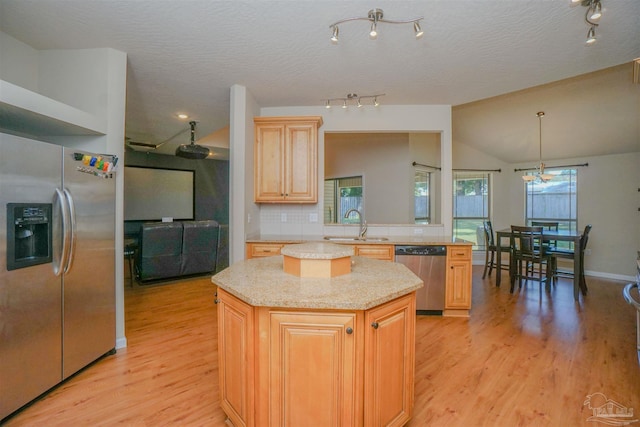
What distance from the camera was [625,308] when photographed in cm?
354

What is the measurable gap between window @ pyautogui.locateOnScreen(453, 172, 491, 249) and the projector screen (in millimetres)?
6572

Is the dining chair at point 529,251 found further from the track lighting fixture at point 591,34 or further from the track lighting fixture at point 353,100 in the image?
the track lighting fixture at point 353,100

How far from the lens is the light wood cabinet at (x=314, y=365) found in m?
1.25

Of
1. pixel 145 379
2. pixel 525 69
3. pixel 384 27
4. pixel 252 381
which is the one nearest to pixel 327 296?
pixel 252 381

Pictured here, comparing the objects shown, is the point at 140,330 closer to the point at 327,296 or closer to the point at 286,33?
the point at 327,296

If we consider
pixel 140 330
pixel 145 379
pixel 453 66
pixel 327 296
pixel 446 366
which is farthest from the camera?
pixel 140 330

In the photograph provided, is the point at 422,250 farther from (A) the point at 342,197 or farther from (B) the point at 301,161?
(A) the point at 342,197

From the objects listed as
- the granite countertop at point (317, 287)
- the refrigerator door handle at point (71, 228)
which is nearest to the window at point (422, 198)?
the granite countertop at point (317, 287)

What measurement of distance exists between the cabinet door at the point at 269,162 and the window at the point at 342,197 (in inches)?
106

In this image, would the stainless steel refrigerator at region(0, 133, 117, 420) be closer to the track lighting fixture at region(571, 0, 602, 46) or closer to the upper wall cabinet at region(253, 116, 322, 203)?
the upper wall cabinet at region(253, 116, 322, 203)

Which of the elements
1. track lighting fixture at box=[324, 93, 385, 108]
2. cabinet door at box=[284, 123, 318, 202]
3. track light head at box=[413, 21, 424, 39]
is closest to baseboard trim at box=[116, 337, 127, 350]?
cabinet door at box=[284, 123, 318, 202]

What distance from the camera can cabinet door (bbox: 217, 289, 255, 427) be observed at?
4.31 feet

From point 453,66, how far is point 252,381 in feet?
9.88

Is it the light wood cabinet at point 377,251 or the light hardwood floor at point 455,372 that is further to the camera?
the light wood cabinet at point 377,251
